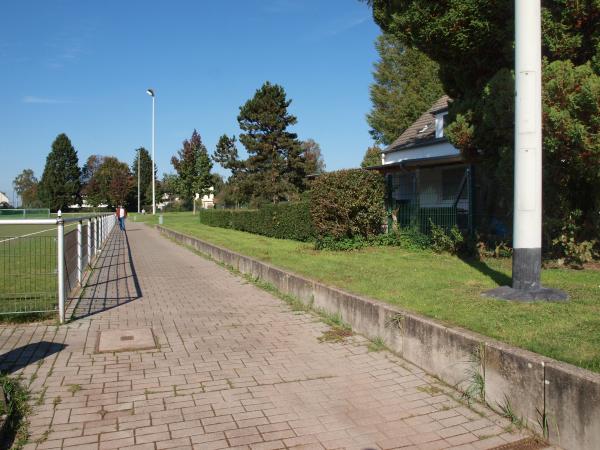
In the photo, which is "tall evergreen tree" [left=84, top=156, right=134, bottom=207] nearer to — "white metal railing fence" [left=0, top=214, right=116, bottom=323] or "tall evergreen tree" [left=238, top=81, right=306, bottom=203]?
"tall evergreen tree" [left=238, top=81, right=306, bottom=203]

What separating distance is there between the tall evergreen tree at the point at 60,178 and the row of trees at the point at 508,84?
323ft

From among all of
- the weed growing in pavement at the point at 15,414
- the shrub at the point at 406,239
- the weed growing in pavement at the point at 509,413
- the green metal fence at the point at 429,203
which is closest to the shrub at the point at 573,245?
the green metal fence at the point at 429,203

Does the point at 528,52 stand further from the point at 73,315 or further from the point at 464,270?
the point at 73,315

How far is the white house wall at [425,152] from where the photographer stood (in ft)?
77.5

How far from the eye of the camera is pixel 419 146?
26594mm

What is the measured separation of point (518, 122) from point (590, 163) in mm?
2531

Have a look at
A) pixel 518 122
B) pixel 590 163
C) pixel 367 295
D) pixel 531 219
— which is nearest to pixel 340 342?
pixel 367 295

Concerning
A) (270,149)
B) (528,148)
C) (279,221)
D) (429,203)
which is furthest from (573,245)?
(270,149)

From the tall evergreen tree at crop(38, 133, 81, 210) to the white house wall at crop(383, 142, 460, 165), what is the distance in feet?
275

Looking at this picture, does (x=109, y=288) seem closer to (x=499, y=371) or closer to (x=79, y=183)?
(x=499, y=371)

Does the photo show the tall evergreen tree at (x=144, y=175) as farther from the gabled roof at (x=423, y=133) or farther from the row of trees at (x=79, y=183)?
the gabled roof at (x=423, y=133)

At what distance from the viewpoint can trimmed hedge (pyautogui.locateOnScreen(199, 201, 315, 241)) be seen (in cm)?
1814

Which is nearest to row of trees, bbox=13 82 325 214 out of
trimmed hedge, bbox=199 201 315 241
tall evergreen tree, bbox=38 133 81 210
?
tall evergreen tree, bbox=38 133 81 210

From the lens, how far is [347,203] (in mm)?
13758
